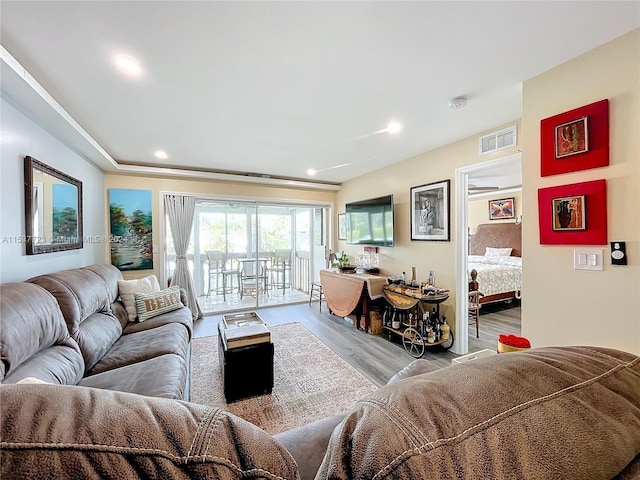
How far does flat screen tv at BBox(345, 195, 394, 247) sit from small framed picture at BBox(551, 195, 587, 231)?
2132mm

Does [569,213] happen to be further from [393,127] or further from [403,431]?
[403,431]

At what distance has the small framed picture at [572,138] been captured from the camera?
159 centimetres

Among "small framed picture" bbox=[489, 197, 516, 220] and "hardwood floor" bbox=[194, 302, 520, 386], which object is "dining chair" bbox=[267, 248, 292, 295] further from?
"small framed picture" bbox=[489, 197, 516, 220]

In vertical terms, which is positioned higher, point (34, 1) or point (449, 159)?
point (34, 1)

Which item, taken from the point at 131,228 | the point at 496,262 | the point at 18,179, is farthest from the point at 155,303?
the point at 496,262

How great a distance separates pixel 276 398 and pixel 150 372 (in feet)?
3.36

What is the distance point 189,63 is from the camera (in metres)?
1.66

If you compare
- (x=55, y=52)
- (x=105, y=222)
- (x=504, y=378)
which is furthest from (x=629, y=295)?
(x=105, y=222)

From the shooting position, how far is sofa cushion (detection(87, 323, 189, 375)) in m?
1.86

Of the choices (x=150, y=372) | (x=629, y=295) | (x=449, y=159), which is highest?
(x=449, y=159)

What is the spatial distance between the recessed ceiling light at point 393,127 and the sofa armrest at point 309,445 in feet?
8.37

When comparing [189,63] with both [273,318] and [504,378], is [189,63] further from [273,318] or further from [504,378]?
[273,318]

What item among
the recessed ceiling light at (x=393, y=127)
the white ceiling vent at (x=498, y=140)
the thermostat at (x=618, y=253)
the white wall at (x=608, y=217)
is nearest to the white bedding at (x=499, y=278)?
the white ceiling vent at (x=498, y=140)

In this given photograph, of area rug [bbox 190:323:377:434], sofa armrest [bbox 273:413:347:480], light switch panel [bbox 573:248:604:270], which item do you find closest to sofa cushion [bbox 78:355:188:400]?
area rug [bbox 190:323:377:434]
